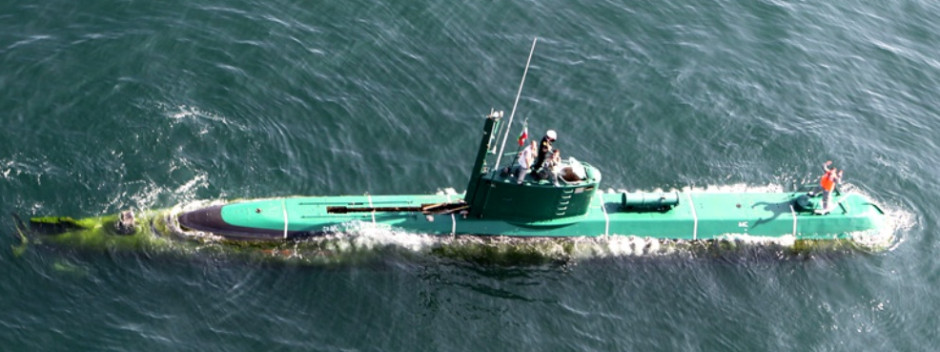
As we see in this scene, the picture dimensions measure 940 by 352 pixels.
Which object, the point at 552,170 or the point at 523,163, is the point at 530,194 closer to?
the point at 552,170

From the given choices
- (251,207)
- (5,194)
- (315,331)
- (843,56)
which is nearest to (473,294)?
(315,331)

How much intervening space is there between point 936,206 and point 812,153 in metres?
5.66

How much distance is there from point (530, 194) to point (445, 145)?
652cm

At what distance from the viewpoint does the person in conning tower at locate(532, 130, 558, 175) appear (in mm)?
44253

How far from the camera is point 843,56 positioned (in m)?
60.9

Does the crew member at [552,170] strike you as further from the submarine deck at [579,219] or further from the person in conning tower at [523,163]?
A: the submarine deck at [579,219]

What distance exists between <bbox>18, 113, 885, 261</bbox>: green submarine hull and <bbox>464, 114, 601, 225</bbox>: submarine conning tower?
0.04 metres

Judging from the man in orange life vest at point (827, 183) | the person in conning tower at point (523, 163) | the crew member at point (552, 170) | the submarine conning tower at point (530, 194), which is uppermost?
the person in conning tower at point (523, 163)

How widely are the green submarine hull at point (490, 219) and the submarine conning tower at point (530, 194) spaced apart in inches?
1.5

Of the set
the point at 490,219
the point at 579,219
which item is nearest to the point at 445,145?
the point at 490,219

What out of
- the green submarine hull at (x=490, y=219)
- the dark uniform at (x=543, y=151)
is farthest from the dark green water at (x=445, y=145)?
the dark uniform at (x=543, y=151)

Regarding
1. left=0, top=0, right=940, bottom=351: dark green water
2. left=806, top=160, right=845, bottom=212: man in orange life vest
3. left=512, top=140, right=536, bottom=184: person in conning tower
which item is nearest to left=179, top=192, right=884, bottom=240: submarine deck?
left=806, top=160, right=845, bottom=212: man in orange life vest

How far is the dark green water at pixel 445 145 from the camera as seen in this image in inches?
1700

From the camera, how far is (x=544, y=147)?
44812mm
